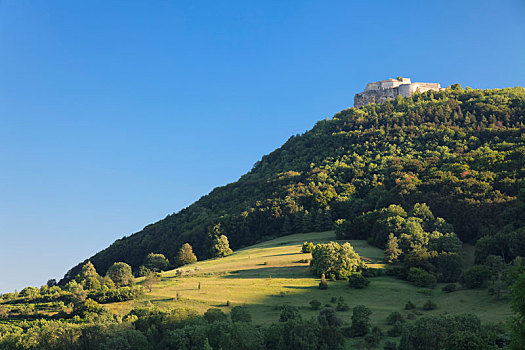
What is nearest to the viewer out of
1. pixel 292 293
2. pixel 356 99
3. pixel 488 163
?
pixel 292 293

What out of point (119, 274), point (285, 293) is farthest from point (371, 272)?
point (119, 274)

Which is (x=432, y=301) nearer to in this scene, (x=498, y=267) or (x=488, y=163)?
(x=498, y=267)

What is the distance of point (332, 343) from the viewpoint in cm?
3638

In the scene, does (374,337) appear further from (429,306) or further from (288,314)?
(429,306)

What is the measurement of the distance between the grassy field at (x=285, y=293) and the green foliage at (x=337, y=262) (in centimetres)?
149

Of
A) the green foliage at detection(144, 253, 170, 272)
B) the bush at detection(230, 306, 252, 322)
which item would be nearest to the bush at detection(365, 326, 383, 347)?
the bush at detection(230, 306, 252, 322)

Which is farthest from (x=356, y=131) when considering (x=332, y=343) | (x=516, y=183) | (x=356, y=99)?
(x=332, y=343)

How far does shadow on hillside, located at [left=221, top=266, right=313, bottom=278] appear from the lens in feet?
205

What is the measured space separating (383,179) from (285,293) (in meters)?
51.4

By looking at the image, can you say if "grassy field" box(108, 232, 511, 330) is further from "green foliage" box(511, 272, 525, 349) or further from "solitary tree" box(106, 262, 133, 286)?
"green foliage" box(511, 272, 525, 349)

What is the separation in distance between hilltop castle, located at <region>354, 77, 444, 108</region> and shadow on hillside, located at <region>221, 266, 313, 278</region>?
99.8m

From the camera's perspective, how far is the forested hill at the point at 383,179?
7444 cm

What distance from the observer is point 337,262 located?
60.0 metres

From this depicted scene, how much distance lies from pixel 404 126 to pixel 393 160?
20.4 m
